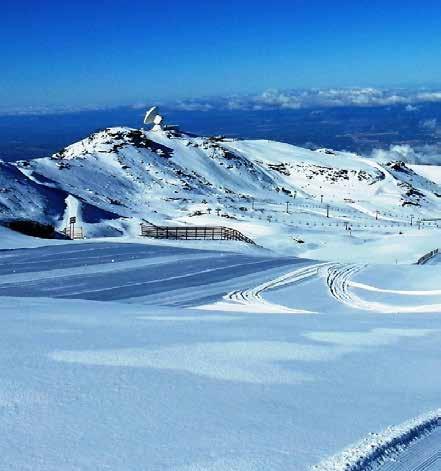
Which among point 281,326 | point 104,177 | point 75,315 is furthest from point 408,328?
point 104,177

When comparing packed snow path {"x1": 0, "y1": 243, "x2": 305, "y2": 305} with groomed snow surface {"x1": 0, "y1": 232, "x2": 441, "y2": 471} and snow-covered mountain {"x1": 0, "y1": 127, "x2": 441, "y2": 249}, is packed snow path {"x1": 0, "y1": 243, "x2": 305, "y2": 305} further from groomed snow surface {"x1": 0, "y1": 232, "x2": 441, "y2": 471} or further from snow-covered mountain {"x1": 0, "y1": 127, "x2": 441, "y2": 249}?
snow-covered mountain {"x1": 0, "y1": 127, "x2": 441, "y2": 249}

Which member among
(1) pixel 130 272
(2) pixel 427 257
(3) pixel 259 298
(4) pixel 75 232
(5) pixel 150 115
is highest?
(5) pixel 150 115

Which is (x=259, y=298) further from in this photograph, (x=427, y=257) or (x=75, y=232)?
(x=75, y=232)

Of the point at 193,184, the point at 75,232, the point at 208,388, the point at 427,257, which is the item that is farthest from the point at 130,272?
the point at 193,184

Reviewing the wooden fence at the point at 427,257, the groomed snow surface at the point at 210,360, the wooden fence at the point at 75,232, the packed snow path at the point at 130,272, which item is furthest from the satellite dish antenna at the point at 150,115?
the packed snow path at the point at 130,272

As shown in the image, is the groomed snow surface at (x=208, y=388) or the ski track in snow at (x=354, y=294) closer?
the groomed snow surface at (x=208, y=388)

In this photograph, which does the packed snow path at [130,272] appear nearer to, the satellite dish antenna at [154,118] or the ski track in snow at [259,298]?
the ski track in snow at [259,298]
